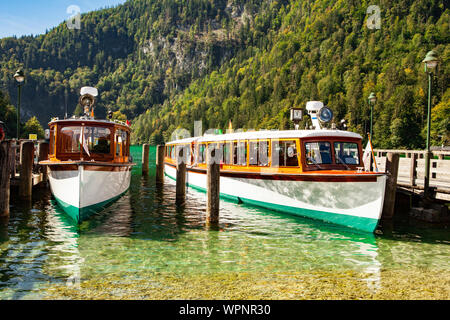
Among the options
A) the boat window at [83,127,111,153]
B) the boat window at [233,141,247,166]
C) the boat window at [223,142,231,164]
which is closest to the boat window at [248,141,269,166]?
the boat window at [233,141,247,166]

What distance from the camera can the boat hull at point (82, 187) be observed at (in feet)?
42.0

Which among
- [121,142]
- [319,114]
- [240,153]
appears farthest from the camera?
[240,153]

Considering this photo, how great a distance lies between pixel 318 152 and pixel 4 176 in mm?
11526

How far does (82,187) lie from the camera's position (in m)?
12.8

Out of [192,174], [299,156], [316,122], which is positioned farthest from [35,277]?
[192,174]

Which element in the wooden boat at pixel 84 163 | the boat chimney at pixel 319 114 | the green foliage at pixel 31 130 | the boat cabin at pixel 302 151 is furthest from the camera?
the green foliage at pixel 31 130

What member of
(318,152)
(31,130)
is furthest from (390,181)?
(31,130)

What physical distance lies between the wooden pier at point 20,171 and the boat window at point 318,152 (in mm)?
Result: 10934

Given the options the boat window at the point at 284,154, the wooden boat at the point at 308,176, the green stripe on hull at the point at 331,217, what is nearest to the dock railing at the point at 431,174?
the wooden boat at the point at 308,176

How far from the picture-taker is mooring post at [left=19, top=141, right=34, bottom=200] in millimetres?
16484

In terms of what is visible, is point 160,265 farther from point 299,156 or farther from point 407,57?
point 407,57

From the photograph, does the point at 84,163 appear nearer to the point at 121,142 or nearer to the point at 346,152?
the point at 121,142

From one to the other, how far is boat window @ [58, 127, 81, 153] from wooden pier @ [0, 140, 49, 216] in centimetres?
187

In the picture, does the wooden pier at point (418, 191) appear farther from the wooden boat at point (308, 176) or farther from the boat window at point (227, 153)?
the boat window at point (227, 153)
